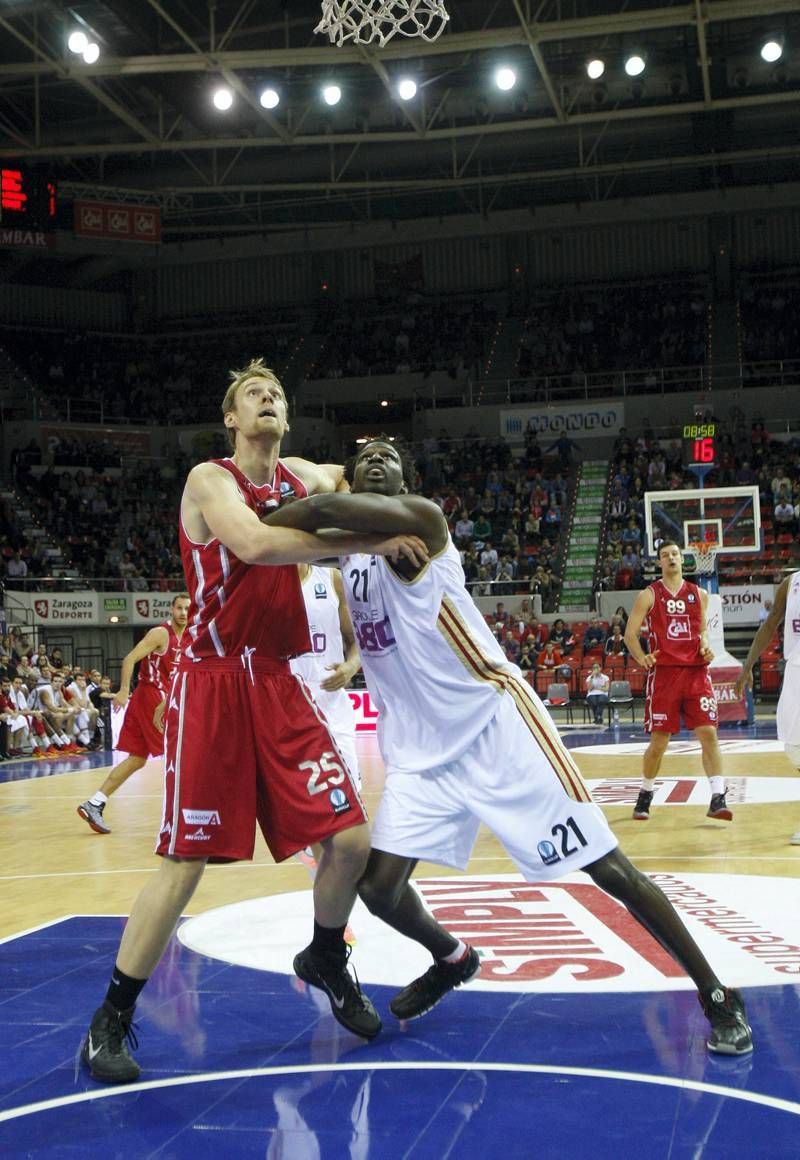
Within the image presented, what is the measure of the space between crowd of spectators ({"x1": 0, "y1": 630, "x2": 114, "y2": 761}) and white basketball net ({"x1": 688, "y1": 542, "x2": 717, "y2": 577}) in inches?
380

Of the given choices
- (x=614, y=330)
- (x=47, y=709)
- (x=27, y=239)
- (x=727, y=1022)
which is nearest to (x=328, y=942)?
(x=727, y=1022)

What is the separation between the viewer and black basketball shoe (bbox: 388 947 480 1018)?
4.33 metres

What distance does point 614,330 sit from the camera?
35281 mm

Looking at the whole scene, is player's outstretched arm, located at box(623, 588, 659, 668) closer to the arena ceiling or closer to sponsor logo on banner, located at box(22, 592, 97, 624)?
the arena ceiling

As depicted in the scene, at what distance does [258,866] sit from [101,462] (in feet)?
87.4

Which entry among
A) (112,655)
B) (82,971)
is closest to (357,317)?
(112,655)

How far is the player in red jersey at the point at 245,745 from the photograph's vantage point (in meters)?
3.91

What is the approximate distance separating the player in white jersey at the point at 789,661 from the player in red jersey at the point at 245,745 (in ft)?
14.2

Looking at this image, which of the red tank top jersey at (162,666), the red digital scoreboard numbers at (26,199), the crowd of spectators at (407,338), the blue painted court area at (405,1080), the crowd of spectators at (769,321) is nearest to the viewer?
the blue painted court area at (405,1080)

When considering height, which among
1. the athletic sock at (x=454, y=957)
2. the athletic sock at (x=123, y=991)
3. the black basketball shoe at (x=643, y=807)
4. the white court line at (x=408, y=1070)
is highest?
the athletic sock at (x=123, y=991)

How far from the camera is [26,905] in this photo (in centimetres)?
692

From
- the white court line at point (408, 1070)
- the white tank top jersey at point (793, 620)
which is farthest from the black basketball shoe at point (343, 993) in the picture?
the white tank top jersey at point (793, 620)

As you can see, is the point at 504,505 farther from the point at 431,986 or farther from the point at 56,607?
the point at 431,986

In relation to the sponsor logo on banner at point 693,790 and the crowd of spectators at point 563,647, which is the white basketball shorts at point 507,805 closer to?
the sponsor logo on banner at point 693,790
